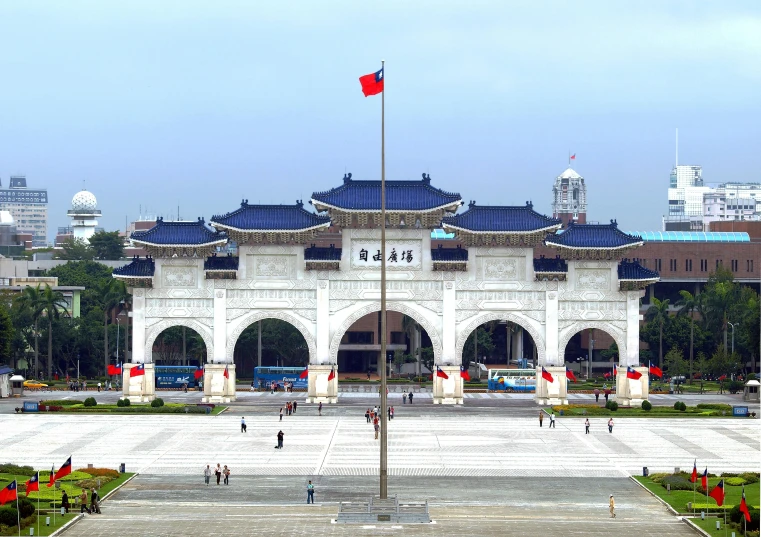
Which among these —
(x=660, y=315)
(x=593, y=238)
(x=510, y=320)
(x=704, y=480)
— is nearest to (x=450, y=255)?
(x=510, y=320)

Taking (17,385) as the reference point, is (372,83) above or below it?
above

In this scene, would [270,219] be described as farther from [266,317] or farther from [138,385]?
[138,385]

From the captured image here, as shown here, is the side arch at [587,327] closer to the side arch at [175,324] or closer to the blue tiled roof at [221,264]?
the blue tiled roof at [221,264]

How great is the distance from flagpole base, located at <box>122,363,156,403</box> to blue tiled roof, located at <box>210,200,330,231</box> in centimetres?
1021

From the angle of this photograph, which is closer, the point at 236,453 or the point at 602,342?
the point at 236,453

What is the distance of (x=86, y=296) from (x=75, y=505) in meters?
78.3

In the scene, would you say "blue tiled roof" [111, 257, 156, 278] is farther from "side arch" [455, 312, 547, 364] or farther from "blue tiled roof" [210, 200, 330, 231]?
"side arch" [455, 312, 547, 364]

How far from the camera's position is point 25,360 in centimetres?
11644

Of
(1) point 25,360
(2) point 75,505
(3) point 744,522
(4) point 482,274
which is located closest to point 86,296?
(1) point 25,360

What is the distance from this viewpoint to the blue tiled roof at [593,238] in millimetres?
83938

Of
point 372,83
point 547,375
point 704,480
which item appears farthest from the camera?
point 547,375

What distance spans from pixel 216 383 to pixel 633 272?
2699 cm

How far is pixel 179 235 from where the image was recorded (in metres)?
84.9

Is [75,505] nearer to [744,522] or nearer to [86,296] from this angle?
[744,522]
